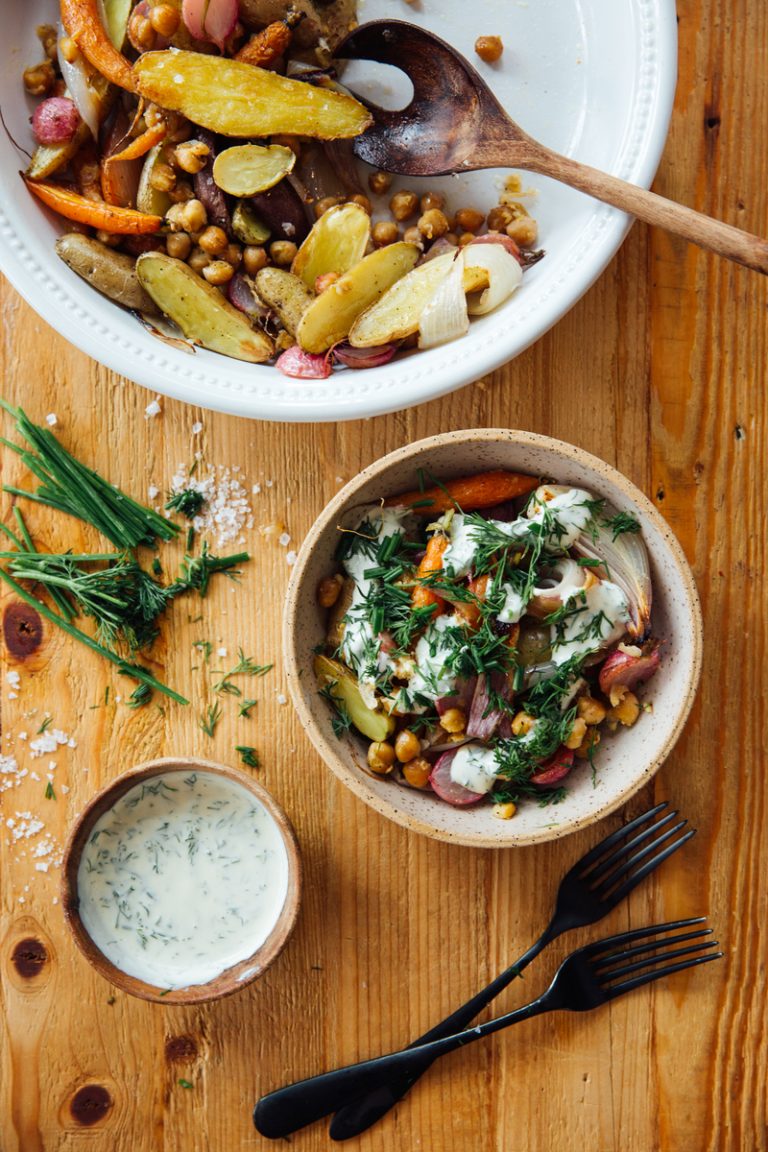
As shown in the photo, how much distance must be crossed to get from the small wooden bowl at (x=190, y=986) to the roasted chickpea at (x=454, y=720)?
0.28 metres

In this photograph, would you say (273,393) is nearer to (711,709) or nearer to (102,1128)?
(711,709)

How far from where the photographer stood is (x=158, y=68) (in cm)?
126

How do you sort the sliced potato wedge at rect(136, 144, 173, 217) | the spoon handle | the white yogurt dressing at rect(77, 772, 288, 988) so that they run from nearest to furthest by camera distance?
1. the spoon handle
2. the sliced potato wedge at rect(136, 144, 173, 217)
3. the white yogurt dressing at rect(77, 772, 288, 988)

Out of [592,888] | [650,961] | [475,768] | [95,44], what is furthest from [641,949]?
[95,44]

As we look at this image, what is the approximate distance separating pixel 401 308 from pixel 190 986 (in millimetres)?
1044

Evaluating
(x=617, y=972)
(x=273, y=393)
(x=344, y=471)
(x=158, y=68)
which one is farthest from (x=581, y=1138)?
(x=158, y=68)

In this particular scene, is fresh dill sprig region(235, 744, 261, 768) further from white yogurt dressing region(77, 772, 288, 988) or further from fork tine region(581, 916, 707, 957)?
fork tine region(581, 916, 707, 957)

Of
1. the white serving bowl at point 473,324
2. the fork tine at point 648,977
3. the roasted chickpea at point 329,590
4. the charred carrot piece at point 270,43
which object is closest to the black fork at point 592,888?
the fork tine at point 648,977

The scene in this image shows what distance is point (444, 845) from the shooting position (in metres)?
1.52

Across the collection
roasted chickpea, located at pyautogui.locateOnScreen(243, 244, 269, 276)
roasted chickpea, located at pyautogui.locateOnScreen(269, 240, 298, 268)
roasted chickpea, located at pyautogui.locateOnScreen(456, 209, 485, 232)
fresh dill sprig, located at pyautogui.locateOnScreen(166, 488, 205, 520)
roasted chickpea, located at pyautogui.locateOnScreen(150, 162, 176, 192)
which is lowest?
fresh dill sprig, located at pyautogui.locateOnScreen(166, 488, 205, 520)

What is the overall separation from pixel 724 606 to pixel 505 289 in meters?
0.64

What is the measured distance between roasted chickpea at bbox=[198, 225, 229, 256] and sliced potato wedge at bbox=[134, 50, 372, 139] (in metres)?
0.13

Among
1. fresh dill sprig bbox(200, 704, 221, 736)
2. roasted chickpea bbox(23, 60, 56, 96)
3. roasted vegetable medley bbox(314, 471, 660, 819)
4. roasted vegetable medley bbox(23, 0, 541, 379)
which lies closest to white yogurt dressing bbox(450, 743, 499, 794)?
roasted vegetable medley bbox(314, 471, 660, 819)

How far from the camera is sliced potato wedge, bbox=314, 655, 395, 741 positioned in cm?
134
